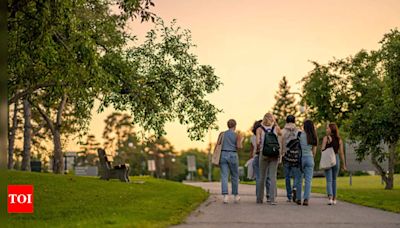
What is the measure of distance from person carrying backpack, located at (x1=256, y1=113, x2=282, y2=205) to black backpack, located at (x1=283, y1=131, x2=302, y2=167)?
0.47 m

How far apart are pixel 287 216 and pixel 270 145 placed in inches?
138

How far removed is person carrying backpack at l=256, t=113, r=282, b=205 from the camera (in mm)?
17000

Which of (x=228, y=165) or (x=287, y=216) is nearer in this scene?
(x=287, y=216)

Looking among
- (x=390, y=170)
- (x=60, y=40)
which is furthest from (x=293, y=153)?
(x=390, y=170)

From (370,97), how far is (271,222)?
21.7m

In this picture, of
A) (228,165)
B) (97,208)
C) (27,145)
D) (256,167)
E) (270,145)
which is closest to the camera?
(97,208)

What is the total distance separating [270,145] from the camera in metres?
17.0

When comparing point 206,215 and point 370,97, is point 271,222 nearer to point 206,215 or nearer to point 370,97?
point 206,215

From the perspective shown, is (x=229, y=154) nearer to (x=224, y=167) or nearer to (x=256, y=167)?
(x=224, y=167)

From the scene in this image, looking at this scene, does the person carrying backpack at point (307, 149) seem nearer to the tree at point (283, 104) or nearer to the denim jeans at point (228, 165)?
the denim jeans at point (228, 165)

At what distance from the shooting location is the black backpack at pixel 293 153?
1745 centimetres

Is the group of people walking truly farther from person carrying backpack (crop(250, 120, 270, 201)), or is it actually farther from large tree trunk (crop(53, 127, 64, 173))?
large tree trunk (crop(53, 127, 64, 173))

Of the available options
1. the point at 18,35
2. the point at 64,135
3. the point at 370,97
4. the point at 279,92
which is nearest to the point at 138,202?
the point at 18,35

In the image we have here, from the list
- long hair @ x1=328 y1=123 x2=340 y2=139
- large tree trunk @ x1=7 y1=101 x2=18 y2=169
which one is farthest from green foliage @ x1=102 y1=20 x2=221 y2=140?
large tree trunk @ x1=7 y1=101 x2=18 y2=169
